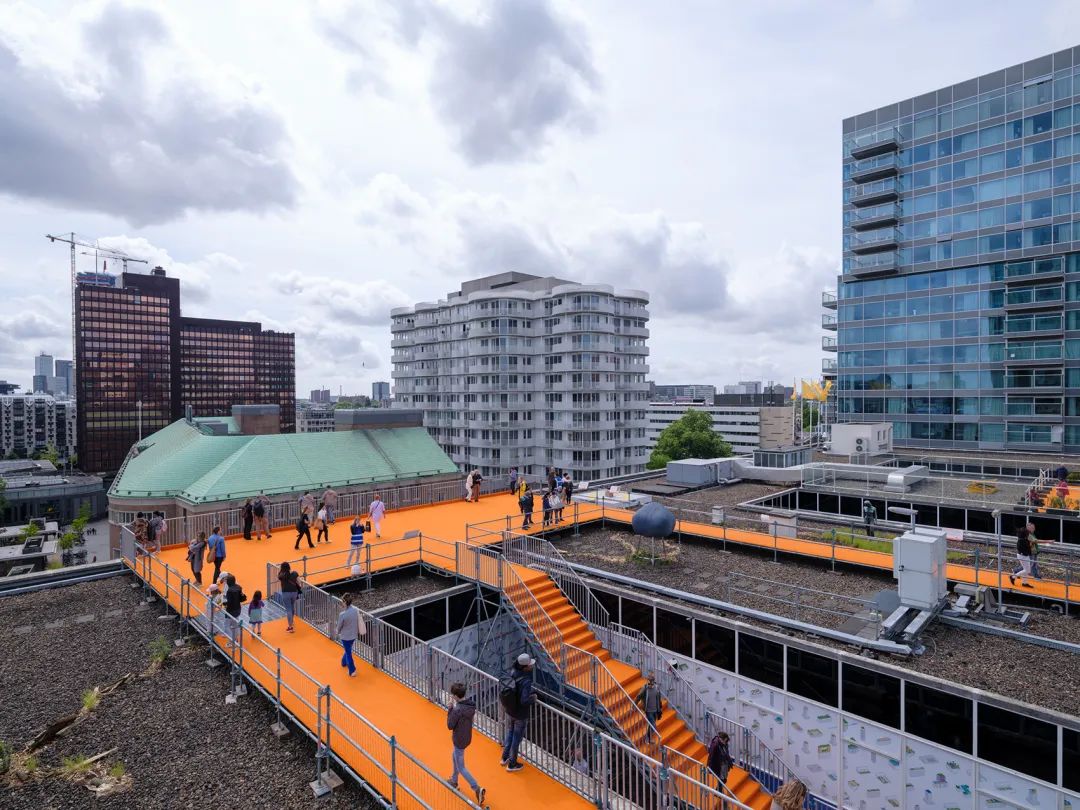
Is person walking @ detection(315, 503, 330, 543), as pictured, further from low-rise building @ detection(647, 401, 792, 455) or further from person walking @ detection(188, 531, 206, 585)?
low-rise building @ detection(647, 401, 792, 455)

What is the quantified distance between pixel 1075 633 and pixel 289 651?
61.5ft

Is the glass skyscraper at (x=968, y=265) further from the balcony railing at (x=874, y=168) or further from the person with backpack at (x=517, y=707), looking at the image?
the person with backpack at (x=517, y=707)

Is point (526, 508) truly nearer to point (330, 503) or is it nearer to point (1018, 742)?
point (330, 503)

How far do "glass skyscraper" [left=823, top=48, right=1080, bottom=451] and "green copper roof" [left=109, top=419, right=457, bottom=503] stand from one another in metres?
49.2

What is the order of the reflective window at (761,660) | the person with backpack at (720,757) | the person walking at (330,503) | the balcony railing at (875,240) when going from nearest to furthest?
the person with backpack at (720,757), the reflective window at (761,660), the person walking at (330,503), the balcony railing at (875,240)

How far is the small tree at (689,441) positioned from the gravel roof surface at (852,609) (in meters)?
54.1

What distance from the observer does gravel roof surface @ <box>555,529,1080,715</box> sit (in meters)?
11.5

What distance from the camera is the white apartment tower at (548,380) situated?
2995 inches

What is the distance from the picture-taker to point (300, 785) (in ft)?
30.1

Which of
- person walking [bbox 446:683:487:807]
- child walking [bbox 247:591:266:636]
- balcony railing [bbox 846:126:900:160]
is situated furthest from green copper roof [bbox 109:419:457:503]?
balcony railing [bbox 846:126:900:160]

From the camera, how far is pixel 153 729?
10523mm

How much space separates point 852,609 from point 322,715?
43.9ft

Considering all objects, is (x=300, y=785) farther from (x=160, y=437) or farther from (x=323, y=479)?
(x=160, y=437)

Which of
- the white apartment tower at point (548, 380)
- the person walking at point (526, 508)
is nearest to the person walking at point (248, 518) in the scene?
the person walking at point (526, 508)
